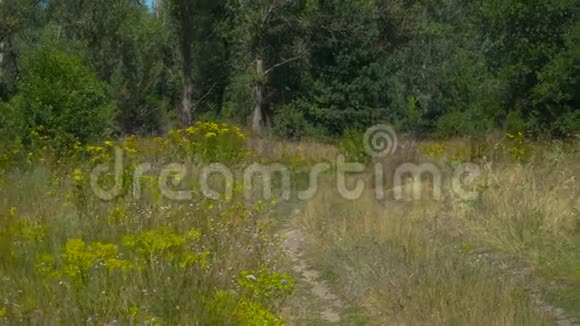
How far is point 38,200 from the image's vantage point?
7.37 m

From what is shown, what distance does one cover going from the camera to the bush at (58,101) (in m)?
12.5

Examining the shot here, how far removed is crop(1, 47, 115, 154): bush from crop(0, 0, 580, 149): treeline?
11.5 meters

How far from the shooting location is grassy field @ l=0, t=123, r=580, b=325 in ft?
13.4

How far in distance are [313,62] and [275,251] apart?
23321 mm

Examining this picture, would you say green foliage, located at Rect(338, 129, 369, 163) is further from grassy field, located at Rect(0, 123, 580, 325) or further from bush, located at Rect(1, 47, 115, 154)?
bush, located at Rect(1, 47, 115, 154)

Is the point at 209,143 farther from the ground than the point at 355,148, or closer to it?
farther from the ground

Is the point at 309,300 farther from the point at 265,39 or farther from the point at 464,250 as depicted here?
the point at 265,39

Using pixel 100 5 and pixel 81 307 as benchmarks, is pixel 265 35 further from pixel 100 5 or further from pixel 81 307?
pixel 81 307

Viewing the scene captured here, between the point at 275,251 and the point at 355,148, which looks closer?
the point at 275,251

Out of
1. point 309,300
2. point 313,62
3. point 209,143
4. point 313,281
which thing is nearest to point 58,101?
point 209,143

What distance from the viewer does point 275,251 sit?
6.28 metres

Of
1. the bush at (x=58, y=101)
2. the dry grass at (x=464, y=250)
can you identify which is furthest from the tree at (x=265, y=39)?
the dry grass at (x=464, y=250)

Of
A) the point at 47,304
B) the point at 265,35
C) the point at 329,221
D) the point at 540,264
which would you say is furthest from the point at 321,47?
the point at 47,304

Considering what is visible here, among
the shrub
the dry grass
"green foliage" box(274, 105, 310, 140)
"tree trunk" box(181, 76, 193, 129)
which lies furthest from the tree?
the dry grass
